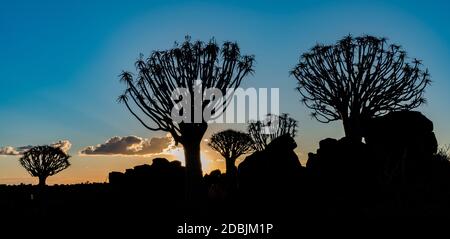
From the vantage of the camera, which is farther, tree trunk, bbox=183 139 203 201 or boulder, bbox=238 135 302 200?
tree trunk, bbox=183 139 203 201

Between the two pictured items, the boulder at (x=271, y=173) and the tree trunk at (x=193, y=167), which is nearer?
the boulder at (x=271, y=173)

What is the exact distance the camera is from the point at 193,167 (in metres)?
16.6

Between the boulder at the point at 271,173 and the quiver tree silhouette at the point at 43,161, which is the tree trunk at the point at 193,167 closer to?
the boulder at the point at 271,173

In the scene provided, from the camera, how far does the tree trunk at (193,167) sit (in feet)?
53.0

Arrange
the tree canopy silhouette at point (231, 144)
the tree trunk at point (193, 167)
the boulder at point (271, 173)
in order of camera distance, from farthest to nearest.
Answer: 1. the tree canopy silhouette at point (231, 144)
2. the tree trunk at point (193, 167)
3. the boulder at point (271, 173)

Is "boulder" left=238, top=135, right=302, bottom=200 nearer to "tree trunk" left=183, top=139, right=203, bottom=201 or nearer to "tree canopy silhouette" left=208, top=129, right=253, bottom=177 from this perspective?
"tree trunk" left=183, top=139, right=203, bottom=201

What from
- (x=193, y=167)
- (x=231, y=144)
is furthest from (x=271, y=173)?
(x=231, y=144)

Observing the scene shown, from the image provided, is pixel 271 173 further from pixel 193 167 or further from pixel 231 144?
pixel 231 144

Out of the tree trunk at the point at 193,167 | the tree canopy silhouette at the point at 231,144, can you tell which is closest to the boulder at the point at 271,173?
the tree trunk at the point at 193,167

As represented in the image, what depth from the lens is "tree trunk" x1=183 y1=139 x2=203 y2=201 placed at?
16.1 metres

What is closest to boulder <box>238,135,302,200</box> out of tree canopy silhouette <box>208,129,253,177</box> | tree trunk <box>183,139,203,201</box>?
tree trunk <box>183,139,203,201</box>
